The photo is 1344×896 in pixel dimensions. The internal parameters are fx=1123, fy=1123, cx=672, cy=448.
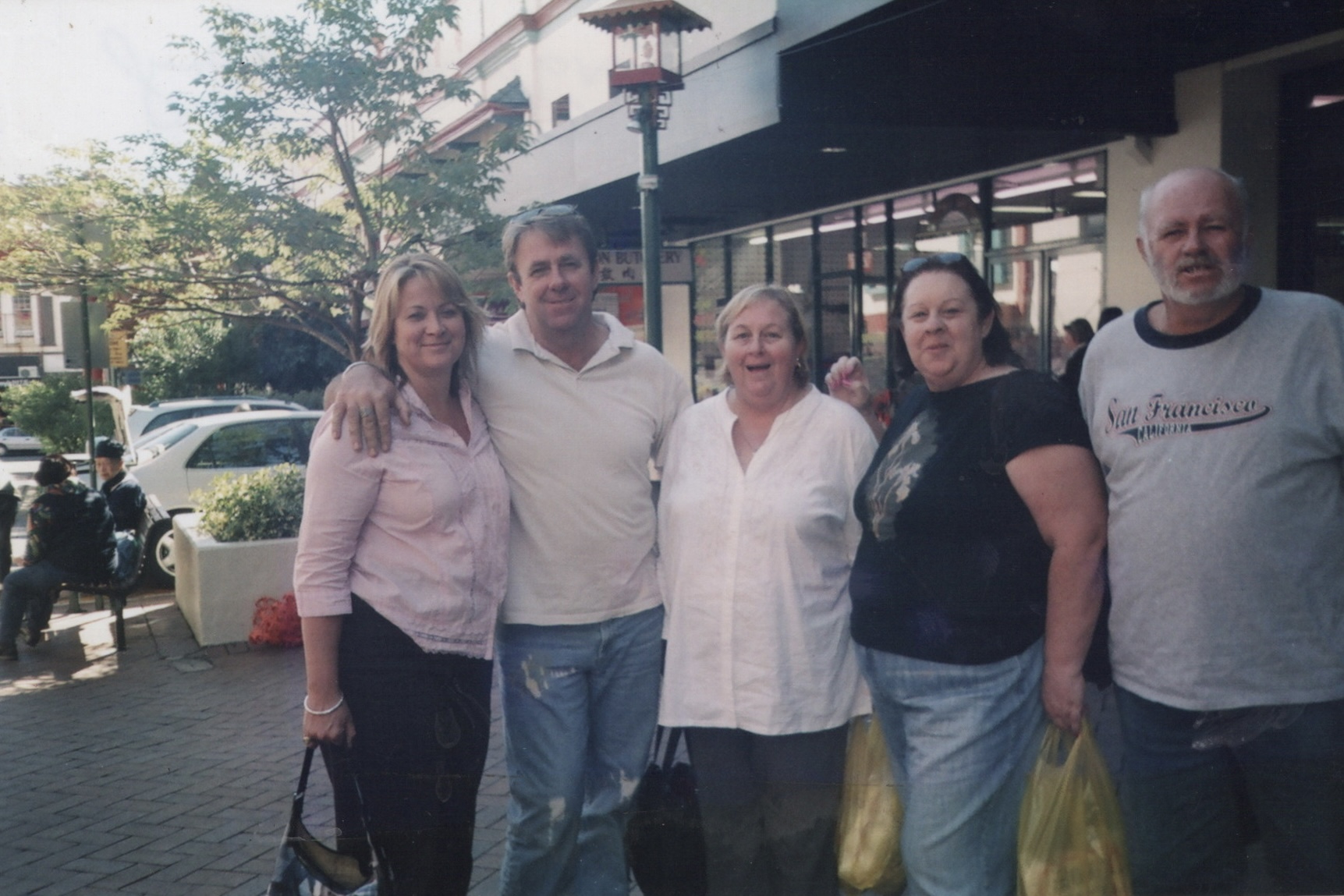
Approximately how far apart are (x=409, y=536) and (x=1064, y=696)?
150 cm

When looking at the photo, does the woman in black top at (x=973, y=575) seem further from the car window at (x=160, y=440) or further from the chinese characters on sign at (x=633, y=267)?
the car window at (x=160, y=440)

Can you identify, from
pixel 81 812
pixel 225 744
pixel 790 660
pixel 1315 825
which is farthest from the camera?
pixel 225 744

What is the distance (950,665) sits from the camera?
245 centimetres

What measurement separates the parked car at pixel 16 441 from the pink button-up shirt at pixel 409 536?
6.12 metres

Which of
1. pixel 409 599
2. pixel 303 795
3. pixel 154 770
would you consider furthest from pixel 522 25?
pixel 303 795

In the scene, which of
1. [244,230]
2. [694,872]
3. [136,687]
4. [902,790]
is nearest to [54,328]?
[244,230]

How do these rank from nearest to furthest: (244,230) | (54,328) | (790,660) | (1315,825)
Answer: (1315,825) < (790,660) < (54,328) < (244,230)

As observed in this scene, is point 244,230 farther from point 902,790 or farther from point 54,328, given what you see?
point 902,790

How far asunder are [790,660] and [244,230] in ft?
16.1

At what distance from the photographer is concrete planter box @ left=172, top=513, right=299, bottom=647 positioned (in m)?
7.26

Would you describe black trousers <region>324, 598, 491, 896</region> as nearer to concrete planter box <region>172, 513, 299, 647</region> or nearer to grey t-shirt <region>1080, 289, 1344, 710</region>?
grey t-shirt <region>1080, 289, 1344, 710</region>

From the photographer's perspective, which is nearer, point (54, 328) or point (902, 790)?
point (902, 790)

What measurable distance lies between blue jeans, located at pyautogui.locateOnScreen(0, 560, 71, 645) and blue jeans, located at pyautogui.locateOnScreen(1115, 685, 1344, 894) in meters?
7.01

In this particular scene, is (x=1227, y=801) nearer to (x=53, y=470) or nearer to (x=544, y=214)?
(x=544, y=214)
